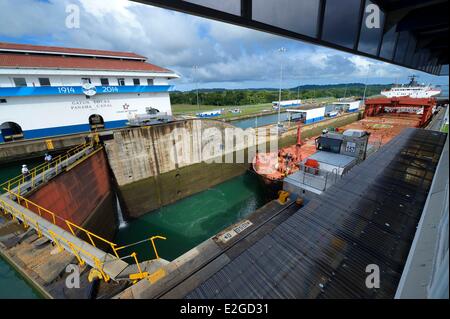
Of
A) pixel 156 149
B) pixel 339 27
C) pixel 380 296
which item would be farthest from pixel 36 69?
pixel 380 296

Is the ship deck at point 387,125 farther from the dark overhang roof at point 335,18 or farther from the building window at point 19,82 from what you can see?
the building window at point 19,82

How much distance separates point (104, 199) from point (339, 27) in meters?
15.7

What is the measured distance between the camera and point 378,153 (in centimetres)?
1184

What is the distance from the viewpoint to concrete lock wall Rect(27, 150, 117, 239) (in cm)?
952

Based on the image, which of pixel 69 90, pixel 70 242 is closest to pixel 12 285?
pixel 70 242

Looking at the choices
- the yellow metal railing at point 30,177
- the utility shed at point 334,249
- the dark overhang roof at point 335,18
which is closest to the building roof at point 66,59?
the yellow metal railing at point 30,177

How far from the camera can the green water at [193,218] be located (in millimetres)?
12336

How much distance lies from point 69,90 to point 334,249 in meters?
23.3

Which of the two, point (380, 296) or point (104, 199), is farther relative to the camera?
point (104, 199)

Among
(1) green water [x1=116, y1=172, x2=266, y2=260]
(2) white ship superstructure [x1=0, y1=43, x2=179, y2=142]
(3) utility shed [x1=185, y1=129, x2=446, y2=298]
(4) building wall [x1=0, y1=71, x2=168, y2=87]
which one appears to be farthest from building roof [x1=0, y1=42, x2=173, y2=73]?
(3) utility shed [x1=185, y1=129, x2=446, y2=298]

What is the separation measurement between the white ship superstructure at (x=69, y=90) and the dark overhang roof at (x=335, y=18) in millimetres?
20702

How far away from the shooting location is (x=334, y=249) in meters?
4.84

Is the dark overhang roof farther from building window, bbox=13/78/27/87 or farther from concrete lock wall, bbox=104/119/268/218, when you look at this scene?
building window, bbox=13/78/27/87

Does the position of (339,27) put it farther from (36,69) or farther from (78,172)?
(36,69)
